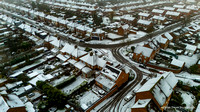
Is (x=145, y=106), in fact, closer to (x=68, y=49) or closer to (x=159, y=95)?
(x=159, y=95)

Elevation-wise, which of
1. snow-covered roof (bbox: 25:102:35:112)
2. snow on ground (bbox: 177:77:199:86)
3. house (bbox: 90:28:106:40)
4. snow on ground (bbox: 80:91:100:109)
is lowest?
snow on ground (bbox: 80:91:100:109)

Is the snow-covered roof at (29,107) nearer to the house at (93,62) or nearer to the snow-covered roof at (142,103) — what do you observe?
the house at (93,62)

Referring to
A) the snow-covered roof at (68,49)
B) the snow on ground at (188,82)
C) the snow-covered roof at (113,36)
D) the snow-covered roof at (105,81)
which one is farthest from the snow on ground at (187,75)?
the snow-covered roof at (68,49)

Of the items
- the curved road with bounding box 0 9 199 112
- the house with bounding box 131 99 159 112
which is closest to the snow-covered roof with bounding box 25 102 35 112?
the curved road with bounding box 0 9 199 112

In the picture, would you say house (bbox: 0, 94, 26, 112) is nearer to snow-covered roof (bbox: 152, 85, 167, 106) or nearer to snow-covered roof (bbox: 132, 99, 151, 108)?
snow-covered roof (bbox: 132, 99, 151, 108)

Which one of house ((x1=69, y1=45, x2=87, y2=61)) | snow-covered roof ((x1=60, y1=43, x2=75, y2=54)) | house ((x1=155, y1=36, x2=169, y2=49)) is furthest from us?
house ((x1=155, y1=36, x2=169, y2=49))

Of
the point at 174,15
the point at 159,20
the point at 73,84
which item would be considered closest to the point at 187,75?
the point at 73,84

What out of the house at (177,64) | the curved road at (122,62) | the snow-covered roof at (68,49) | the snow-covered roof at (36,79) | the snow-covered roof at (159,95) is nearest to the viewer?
the snow-covered roof at (159,95)
